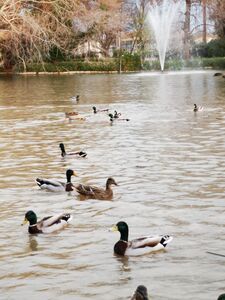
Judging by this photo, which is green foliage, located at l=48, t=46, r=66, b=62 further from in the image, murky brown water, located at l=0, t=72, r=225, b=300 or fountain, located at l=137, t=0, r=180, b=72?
murky brown water, located at l=0, t=72, r=225, b=300

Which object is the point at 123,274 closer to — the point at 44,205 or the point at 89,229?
the point at 89,229

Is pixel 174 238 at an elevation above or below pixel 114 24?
below

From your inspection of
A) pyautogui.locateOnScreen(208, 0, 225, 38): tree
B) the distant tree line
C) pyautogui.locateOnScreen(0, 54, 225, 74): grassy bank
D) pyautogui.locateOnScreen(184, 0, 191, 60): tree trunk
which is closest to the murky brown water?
the distant tree line

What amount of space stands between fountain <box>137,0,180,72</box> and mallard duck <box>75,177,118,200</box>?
53.5 metres

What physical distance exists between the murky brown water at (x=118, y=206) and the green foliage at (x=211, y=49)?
165ft

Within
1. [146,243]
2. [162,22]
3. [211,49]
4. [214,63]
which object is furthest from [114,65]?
[146,243]

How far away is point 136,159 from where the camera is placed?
14383 millimetres

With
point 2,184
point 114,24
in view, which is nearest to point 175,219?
point 2,184

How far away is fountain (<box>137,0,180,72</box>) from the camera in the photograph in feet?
225

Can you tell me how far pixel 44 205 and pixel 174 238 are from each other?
273 centimetres

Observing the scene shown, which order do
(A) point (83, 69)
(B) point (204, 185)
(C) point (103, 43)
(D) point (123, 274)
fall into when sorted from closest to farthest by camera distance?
(D) point (123, 274) → (B) point (204, 185) → (A) point (83, 69) → (C) point (103, 43)

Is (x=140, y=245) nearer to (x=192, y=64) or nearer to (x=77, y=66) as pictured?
(x=77, y=66)

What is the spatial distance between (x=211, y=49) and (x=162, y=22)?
618cm

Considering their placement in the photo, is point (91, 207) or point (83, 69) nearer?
point (91, 207)
